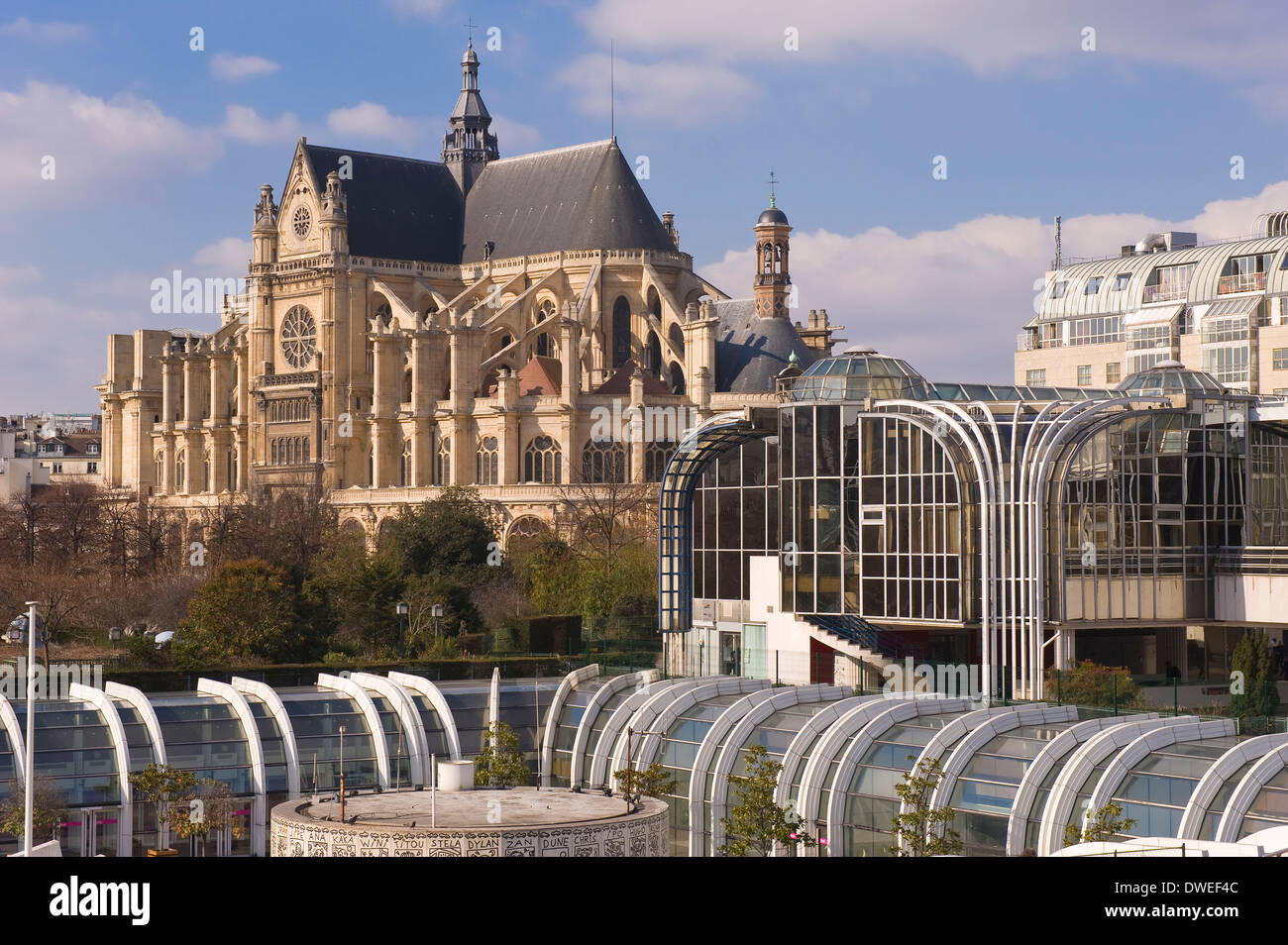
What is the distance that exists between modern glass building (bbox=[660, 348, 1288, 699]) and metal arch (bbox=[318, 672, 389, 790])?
39.9 feet

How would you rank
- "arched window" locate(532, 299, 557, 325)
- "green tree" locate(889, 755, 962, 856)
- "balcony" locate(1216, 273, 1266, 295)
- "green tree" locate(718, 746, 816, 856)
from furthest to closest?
"arched window" locate(532, 299, 557, 325) → "balcony" locate(1216, 273, 1266, 295) → "green tree" locate(718, 746, 816, 856) → "green tree" locate(889, 755, 962, 856)

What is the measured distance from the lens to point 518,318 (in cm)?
8919

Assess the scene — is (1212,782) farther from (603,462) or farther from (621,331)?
(621,331)

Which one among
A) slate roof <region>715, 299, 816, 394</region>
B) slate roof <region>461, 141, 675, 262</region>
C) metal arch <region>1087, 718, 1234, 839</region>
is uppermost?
slate roof <region>461, 141, 675, 262</region>

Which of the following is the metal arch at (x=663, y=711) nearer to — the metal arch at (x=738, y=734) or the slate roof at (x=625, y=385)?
the metal arch at (x=738, y=734)

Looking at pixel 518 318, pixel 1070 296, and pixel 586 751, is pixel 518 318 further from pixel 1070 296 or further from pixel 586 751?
pixel 586 751

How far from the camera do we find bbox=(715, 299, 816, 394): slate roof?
82.2 m

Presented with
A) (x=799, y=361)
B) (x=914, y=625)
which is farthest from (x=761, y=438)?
(x=799, y=361)

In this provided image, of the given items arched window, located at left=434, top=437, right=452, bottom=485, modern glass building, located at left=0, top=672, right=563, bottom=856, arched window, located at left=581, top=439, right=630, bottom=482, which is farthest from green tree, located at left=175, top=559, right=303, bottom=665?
arched window, located at left=434, top=437, right=452, bottom=485

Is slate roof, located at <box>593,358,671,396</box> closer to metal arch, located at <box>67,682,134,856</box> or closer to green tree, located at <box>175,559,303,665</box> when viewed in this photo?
green tree, located at <box>175,559,303,665</box>

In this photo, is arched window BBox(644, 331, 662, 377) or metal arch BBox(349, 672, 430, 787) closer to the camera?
metal arch BBox(349, 672, 430, 787)

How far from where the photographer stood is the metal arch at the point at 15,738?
31625 mm
